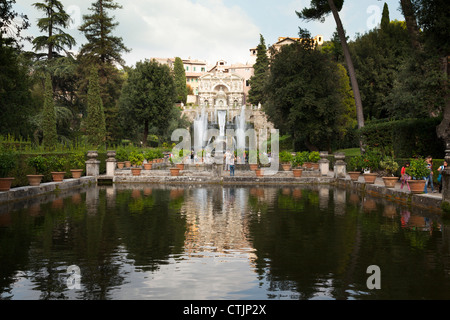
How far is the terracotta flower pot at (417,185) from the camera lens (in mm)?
14102

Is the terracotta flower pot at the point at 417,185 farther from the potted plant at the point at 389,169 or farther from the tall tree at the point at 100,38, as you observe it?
the tall tree at the point at 100,38

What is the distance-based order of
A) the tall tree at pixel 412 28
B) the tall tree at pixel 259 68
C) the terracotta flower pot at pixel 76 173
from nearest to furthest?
the tall tree at pixel 412 28 → the terracotta flower pot at pixel 76 173 → the tall tree at pixel 259 68

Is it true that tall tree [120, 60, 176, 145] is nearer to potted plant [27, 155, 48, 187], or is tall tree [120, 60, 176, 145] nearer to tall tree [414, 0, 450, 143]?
potted plant [27, 155, 48, 187]

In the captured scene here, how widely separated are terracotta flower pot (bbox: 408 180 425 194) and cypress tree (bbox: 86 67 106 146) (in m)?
27.2

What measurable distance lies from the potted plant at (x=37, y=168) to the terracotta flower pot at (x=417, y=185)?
1390 centimetres

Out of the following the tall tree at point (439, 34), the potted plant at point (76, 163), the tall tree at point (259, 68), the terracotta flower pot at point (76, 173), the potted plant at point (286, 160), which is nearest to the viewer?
the tall tree at point (439, 34)

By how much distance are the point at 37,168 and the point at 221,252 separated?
13500 millimetres

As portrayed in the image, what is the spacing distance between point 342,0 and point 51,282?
2940 centimetres

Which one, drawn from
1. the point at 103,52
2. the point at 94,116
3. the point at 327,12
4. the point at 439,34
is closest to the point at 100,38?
A: the point at 103,52

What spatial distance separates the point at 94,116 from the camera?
3584 centimetres

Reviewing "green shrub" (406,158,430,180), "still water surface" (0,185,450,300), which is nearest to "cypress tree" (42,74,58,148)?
"still water surface" (0,185,450,300)

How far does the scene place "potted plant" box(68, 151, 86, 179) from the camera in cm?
2213

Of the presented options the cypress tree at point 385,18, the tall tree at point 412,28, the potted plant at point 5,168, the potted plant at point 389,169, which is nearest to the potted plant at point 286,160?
the tall tree at point 412,28
